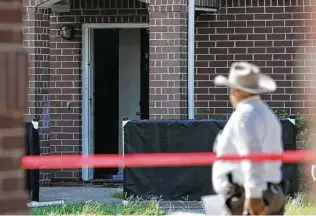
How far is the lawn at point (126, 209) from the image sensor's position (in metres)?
10.4

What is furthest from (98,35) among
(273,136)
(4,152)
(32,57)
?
(4,152)

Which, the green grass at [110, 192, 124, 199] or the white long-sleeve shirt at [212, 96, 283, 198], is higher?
the white long-sleeve shirt at [212, 96, 283, 198]

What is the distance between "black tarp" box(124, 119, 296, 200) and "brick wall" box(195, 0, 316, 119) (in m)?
2.46

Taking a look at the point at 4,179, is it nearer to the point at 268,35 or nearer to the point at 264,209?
the point at 264,209

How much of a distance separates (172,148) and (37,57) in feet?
9.39

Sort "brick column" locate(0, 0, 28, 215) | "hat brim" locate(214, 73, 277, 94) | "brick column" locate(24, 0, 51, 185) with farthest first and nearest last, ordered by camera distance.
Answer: "brick column" locate(24, 0, 51, 185) → "hat brim" locate(214, 73, 277, 94) → "brick column" locate(0, 0, 28, 215)

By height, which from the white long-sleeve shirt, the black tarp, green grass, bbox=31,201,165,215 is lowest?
green grass, bbox=31,201,165,215

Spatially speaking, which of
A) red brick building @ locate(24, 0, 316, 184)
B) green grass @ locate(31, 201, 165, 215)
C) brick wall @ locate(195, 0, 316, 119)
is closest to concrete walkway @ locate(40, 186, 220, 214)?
green grass @ locate(31, 201, 165, 215)

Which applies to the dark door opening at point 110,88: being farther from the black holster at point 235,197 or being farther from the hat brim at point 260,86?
the black holster at point 235,197

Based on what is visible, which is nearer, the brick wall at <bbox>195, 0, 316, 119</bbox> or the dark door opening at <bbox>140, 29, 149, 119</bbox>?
the brick wall at <bbox>195, 0, 316, 119</bbox>

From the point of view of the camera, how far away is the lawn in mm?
10383

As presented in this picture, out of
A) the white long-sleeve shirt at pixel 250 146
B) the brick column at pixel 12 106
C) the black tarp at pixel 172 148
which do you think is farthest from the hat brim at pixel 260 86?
the black tarp at pixel 172 148

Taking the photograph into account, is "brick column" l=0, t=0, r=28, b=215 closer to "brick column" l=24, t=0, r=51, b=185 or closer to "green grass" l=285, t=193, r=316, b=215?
"green grass" l=285, t=193, r=316, b=215

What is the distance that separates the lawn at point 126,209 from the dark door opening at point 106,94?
391 centimetres
